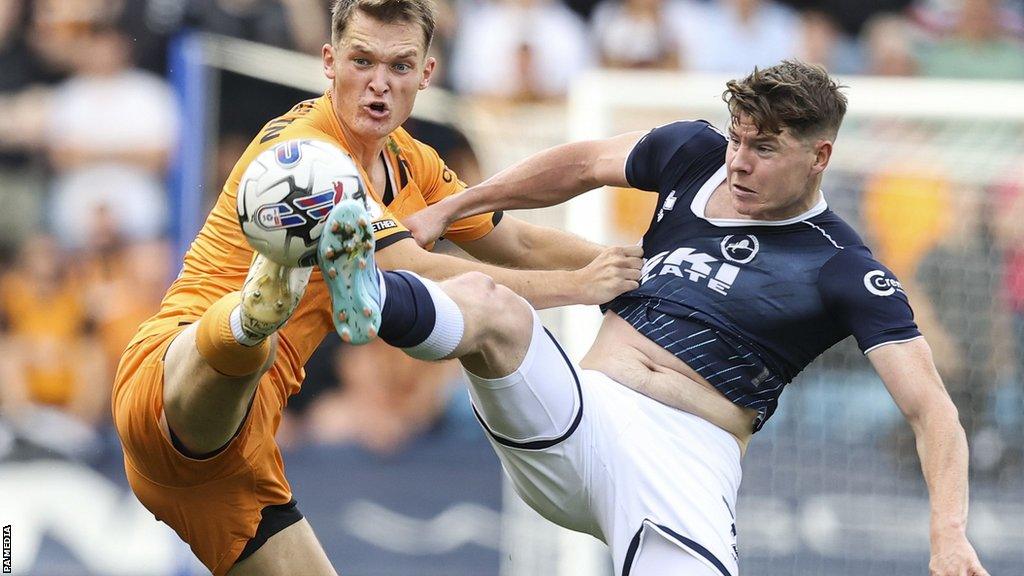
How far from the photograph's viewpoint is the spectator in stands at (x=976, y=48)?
11859 mm

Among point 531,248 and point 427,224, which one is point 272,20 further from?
point 427,224

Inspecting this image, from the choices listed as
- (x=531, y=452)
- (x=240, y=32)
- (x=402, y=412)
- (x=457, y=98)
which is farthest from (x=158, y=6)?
(x=531, y=452)

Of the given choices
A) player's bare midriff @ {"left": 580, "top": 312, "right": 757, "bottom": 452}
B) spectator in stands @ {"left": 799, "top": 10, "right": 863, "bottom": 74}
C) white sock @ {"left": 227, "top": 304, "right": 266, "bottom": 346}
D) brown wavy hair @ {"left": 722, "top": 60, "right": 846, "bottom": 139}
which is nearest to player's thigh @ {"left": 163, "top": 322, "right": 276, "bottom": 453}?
white sock @ {"left": 227, "top": 304, "right": 266, "bottom": 346}

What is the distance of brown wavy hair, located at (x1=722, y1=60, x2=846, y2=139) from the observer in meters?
5.38

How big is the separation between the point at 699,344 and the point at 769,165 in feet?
2.31

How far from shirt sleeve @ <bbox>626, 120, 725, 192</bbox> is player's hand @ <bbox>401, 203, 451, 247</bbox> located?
77cm

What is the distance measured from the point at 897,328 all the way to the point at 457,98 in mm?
6426

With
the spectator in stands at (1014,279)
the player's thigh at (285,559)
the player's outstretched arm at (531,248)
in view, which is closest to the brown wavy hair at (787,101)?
the player's outstretched arm at (531,248)

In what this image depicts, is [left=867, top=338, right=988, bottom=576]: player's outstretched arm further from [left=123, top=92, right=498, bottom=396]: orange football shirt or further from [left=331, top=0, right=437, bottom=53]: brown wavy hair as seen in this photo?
[left=331, top=0, right=437, bottom=53]: brown wavy hair

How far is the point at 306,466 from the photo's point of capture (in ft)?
34.4

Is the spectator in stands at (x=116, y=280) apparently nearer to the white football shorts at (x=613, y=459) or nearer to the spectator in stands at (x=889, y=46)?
the spectator in stands at (x=889, y=46)

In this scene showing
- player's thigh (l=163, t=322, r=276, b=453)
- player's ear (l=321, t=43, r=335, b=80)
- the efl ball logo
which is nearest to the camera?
player's thigh (l=163, t=322, r=276, b=453)

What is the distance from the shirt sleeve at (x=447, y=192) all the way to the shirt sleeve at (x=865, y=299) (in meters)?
1.44

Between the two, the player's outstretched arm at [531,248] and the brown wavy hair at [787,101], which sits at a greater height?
the brown wavy hair at [787,101]
